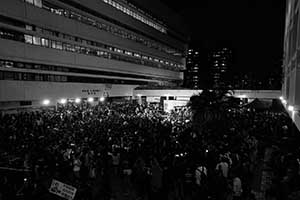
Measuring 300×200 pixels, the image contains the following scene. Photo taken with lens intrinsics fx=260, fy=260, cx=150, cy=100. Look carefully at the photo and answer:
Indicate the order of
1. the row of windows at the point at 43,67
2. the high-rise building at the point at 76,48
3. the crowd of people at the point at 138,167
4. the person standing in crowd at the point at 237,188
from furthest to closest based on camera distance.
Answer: the high-rise building at the point at 76,48 → the row of windows at the point at 43,67 → the crowd of people at the point at 138,167 → the person standing in crowd at the point at 237,188

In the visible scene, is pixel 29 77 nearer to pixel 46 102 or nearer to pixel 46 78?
pixel 46 78

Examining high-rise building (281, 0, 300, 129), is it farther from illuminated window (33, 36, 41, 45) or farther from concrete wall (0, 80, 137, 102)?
illuminated window (33, 36, 41, 45)

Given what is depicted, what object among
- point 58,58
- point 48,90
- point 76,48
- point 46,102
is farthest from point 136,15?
point 46,102

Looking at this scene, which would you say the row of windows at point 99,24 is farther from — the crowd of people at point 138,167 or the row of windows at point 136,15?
the crowd of people at point 138,167

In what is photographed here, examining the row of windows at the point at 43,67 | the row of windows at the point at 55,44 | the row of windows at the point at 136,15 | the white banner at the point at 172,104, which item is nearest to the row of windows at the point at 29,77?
the row of windows at the point at 43,67

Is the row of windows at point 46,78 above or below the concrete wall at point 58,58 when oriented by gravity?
below

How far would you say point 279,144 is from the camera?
13.3 metres

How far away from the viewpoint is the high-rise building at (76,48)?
83.1 feet

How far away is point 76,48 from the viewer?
34219 millimetres

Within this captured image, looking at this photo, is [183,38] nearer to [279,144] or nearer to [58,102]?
[58,102]

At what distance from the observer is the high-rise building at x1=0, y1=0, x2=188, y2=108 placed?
83.1 ft

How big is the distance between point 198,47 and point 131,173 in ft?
526

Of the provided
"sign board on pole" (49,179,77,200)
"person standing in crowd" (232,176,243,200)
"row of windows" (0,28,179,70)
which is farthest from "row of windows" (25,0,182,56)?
"person standing in crowd" (232,176,243,200)

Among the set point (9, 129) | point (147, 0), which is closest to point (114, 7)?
point (147, 0)
